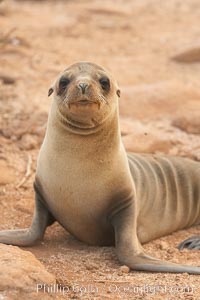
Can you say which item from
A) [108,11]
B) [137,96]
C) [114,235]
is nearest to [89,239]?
[114,235]

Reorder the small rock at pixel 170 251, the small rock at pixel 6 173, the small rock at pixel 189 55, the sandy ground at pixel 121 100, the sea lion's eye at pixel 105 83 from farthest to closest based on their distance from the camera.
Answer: the small rock at pixel 189 55, the small rock at pixel 6 173, the small rock at pixel 170 251, the sea lion's eye at pixel 105 83, the sandy ground at pixel 121 100

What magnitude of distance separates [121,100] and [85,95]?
3218 mm

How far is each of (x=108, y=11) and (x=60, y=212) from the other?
A: 8020 millimetres

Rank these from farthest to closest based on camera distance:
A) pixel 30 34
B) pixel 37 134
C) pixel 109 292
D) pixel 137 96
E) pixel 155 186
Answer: pixel 30 34 → pixel 137 96 → pixel 37 134 → pixel 155 186 → pixel 109 292

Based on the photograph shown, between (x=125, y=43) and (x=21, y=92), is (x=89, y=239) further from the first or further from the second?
(x=125, y=43)

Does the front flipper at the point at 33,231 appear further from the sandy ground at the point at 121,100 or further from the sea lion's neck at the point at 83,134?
the sea lion's neck at the point at 83,134

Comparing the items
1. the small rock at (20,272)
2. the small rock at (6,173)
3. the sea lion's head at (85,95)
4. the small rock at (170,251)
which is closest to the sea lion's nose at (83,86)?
the sea lion's head at (85,95)

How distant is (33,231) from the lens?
4289 mm

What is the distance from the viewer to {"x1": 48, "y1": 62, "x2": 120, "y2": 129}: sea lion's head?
389cm

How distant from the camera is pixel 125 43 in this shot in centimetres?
1012

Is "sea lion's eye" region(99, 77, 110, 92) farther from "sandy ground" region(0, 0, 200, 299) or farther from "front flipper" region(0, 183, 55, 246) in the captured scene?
"sandy ground" region(0, 0, 200, 299)

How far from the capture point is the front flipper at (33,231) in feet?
13.8

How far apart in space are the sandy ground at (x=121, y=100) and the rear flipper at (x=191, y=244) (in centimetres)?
8

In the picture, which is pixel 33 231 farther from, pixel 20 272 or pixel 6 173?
pixel 6 173
